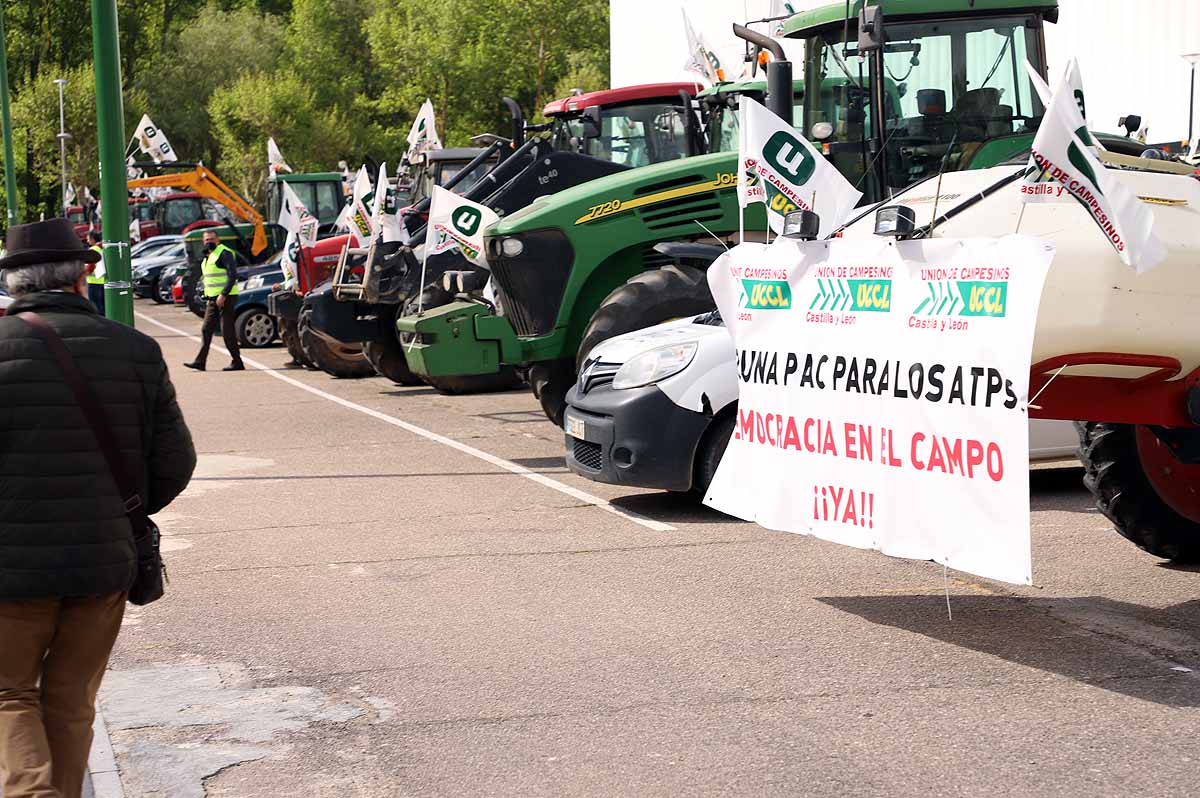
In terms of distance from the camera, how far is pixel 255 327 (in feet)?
85.4

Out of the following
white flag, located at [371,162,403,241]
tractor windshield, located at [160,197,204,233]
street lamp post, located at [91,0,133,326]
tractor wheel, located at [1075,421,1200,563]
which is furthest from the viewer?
tractor windshield, located at [160,197,204,233]

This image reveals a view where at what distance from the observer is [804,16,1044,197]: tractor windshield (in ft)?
36.7

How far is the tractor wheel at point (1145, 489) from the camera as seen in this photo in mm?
7895

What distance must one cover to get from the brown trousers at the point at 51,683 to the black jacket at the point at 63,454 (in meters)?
0.09

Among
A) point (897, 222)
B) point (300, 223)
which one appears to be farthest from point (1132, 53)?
point (897, 222)

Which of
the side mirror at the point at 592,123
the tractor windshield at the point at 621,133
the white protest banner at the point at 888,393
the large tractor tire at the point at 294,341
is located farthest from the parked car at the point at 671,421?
the large tractor tire at the point at 294,341

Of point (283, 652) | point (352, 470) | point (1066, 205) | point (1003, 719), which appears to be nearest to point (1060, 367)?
point (1066, 205)

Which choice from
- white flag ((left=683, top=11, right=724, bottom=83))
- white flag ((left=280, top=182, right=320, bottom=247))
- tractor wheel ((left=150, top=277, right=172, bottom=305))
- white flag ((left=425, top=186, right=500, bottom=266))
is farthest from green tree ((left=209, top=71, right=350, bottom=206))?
white flag ((left=425, top=186, right=500, bottom=266))

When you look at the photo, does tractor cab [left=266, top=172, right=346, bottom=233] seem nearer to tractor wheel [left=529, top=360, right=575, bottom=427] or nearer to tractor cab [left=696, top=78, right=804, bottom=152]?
tractor cab [left=696, top=78, right=804, bottom=152]

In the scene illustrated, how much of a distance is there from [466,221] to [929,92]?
452 centimetres

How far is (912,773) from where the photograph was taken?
5148 millimetres

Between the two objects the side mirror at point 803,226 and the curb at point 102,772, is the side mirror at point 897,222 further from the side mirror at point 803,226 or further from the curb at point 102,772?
the curb at point 102,772

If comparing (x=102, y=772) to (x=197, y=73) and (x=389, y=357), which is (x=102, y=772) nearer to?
(x=389, y=357)

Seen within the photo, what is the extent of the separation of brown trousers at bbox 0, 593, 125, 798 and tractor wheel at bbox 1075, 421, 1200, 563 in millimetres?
5160
